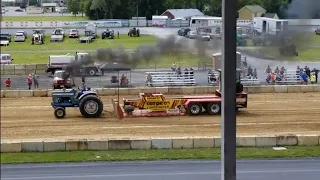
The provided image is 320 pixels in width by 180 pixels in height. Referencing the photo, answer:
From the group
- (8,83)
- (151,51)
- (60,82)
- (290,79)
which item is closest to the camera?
(151,51)

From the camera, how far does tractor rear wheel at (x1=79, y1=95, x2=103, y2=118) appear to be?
2544 cm

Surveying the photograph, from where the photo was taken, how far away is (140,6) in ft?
82.7

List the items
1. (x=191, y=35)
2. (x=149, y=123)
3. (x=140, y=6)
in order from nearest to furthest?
(x=191, y=35)
(x=149, y=123)
(x=140, y=6)

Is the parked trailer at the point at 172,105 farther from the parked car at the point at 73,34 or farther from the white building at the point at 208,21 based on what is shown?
the parked car at the point at 73,34

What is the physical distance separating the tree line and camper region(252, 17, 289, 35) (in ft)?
1.94

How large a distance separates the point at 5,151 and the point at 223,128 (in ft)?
36.0

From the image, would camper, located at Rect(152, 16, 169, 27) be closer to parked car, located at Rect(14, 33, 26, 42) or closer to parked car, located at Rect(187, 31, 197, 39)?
parked car, located at Rect(187, 31, 197, 39)

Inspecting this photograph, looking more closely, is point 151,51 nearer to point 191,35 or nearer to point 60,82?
point 191,35

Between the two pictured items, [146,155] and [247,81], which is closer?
[146,155]

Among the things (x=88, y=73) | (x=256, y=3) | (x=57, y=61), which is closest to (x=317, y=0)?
(x=256, y=3)

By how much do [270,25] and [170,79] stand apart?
15478mm

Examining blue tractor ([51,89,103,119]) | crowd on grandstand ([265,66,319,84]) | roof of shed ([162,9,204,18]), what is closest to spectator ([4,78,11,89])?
blue tractor ([51,89,103,119])

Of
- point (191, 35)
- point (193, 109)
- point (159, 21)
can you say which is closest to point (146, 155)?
point (191, 35)

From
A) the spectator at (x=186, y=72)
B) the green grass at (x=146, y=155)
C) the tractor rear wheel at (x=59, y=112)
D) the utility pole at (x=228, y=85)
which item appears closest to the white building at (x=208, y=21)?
the spectator at (x=186, y=72)
